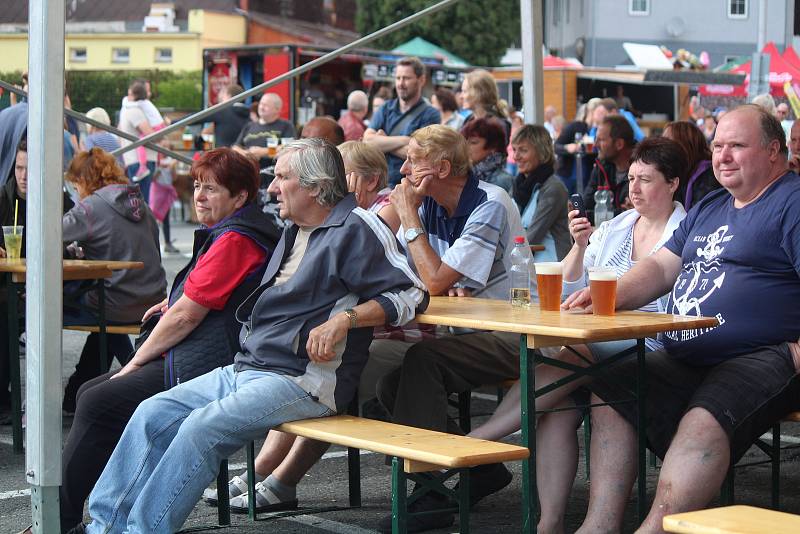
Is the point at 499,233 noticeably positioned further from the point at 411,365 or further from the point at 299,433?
the point at 299,433

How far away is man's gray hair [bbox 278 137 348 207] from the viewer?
14.5 ft

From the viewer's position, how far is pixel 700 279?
435 centimetres

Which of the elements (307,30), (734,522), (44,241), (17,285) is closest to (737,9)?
(307,30)

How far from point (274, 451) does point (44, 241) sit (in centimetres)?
141

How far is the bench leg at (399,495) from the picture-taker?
3.81 metres

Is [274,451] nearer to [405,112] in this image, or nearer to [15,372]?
[15,372]

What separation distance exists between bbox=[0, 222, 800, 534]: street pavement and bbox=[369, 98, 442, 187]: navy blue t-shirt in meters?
2.94

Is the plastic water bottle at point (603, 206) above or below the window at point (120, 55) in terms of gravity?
below

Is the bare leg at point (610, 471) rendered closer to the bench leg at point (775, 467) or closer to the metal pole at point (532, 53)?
the bench leg at point (775, 467)

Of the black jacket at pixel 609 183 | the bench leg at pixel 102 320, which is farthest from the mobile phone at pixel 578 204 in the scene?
the black jacket at pixel 609 183

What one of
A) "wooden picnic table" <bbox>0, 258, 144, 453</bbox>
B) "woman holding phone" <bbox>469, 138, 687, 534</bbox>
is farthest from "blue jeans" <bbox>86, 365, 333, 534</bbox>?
"wooden picnic table" <bbox>0, 258, 144, 453</bbox>

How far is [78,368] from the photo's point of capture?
6785 mm

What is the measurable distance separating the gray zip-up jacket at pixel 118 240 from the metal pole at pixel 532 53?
2.18 metres

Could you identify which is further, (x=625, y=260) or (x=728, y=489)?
(x=625, y=260)
